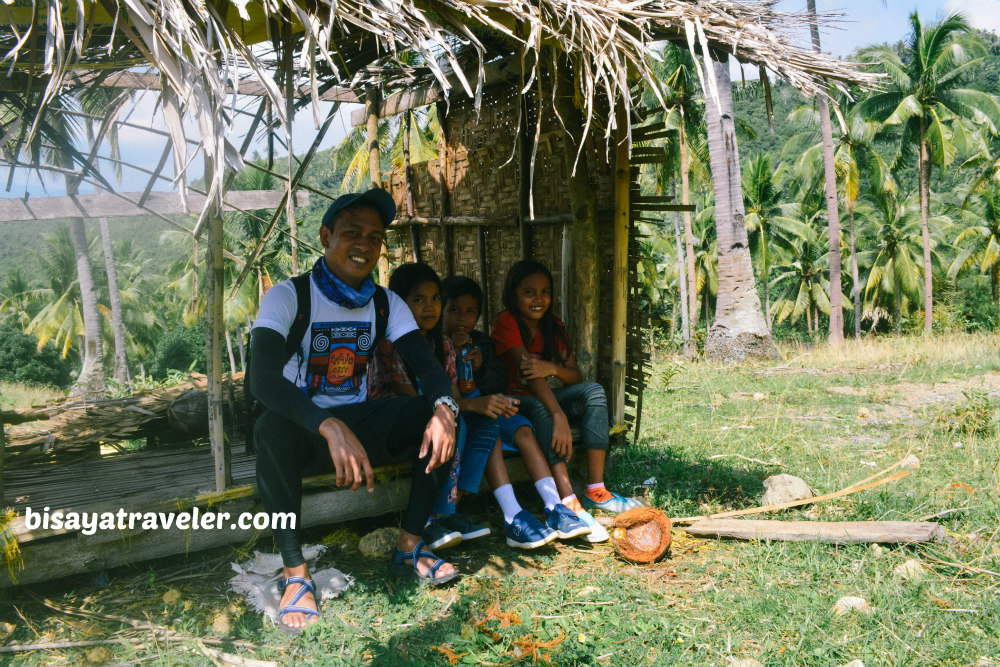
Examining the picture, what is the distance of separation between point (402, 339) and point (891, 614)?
236 centimetres

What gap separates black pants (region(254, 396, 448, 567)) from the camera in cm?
289

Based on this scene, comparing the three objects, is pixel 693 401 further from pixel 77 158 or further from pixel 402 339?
pixel 77 158

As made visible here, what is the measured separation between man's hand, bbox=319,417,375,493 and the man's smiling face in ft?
2.46

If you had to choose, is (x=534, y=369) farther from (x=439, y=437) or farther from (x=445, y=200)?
(x=445, y=200)

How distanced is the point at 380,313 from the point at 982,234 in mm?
33991

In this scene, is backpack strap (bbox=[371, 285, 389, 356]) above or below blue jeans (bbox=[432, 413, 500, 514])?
above

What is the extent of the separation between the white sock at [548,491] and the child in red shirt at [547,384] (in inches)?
4.8

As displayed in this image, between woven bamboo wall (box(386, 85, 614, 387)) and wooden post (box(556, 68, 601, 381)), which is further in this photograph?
woven bamboo wall (box(386, 85, 614, 387))

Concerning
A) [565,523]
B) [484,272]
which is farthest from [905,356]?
[565,523]

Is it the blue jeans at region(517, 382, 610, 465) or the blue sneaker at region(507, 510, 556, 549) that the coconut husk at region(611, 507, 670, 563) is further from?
the blue jeans at region(517, 382, 610, 465)

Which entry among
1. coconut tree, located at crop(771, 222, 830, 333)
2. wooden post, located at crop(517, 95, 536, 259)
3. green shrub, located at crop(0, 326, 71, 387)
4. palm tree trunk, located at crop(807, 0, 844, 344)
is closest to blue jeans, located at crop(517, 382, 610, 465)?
wooden post, located at crop(517, 95, 536, 259)

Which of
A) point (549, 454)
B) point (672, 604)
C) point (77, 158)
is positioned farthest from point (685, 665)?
point (77, 158)

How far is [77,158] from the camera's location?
414 cm

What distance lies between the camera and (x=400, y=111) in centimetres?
562
